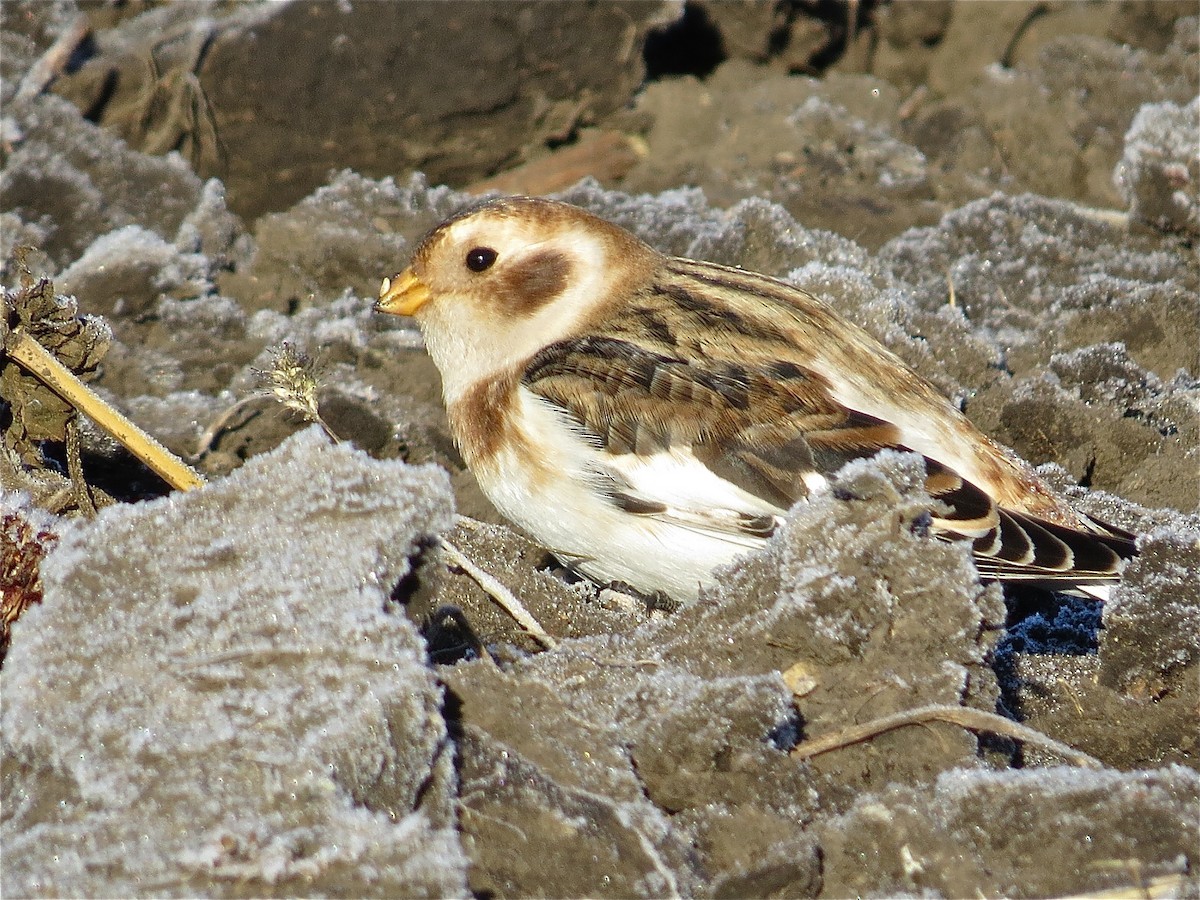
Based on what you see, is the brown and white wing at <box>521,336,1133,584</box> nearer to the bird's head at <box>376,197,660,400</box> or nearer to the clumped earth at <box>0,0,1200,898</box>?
the clumped earth at <box>0,0,1200,898</box>

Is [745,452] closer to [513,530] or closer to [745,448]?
[745,448]

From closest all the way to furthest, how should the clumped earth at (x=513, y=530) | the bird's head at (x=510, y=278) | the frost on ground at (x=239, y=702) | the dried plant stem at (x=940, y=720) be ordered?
the frost on ground at (x=239, y=702), the clumped earth at (x=513, y=530), the dried plant stem at (x=940, y=720), the bird's head at (x=510, y=278)

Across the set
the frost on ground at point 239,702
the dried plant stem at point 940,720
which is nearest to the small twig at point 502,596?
the frost on ground at point 239,702

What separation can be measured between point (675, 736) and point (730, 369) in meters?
1.23

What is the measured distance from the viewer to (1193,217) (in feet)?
16.5

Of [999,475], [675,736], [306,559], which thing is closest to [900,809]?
[675,736]

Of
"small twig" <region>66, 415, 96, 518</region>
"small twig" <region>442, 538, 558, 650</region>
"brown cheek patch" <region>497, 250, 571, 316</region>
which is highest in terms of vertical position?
"brown cheek patch" <region>497, 250, 571, 316</region>

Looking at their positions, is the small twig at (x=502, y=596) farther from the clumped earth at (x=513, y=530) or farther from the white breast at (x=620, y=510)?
the white breast at (x=620, y=510)

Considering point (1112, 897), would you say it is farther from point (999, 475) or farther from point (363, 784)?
point (999, 475)

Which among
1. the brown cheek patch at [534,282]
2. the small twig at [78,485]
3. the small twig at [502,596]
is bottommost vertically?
the small twig at [502,596]

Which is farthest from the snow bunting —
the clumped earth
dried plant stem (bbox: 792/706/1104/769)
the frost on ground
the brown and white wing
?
the frost on ground

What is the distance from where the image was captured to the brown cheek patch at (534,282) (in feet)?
12.2

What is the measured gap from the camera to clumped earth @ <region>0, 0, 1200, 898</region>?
2.07m

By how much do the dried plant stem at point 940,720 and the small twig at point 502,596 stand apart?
2.16 feet
